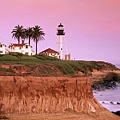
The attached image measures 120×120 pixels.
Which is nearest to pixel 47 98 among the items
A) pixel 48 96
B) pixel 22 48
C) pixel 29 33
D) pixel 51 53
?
pixel 48 96

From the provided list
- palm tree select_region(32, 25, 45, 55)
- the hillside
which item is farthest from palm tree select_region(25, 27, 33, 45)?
the hillside

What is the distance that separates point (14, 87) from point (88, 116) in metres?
5.23

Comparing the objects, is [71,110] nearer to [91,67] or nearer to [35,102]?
[35,102]

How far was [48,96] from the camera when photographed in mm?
28656

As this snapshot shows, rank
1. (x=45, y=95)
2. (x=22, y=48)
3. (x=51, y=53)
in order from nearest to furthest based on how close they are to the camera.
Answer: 1. (x=45, y=95)
2. (x=22, y=48)
3. (x=51, y=53)

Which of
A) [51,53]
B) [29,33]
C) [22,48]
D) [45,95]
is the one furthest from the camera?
[51,53]

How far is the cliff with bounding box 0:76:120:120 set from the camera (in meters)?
27.8

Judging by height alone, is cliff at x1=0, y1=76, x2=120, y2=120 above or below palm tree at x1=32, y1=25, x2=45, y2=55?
below

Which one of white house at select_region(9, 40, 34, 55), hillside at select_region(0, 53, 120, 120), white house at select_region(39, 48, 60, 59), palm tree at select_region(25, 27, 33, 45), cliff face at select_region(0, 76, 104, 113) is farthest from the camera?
white house at select_region(39, 48, 60, 59)

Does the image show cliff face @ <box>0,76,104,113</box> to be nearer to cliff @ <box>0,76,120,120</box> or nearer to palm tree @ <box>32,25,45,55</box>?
cliff @ <box>0,76,120,120</box>

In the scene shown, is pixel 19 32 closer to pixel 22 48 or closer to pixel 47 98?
pixel 22 48

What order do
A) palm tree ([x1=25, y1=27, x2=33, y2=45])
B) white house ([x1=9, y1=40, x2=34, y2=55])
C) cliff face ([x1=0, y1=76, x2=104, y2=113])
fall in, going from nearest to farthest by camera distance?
cliff face ([x1=0, y1=76, x2=104, y2=113]) → white house ([x1=9, y1=40, x2=34, y2=55]) → palm tree ([x1=25, y1=27, x2=33, y2=45])

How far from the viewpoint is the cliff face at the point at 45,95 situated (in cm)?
2777

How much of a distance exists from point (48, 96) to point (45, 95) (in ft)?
0.73
